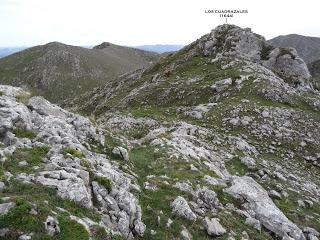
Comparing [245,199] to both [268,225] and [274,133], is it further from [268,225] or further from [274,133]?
[274,133]

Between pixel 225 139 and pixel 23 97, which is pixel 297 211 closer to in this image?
pixel 225 139

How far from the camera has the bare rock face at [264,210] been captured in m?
21.3

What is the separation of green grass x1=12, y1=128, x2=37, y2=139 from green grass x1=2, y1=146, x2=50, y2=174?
1732mm

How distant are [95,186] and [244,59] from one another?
4703 centimetres

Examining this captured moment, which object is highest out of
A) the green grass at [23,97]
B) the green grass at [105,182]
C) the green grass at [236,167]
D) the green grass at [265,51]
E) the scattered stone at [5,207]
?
the green grass at [265,51]

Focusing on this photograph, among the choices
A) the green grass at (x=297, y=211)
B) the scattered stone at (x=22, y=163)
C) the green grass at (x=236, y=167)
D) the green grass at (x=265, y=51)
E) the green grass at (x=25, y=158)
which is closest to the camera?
the green grass at (x=25, y=158)

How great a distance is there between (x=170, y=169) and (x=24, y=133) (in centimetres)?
944

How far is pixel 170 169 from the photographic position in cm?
2489

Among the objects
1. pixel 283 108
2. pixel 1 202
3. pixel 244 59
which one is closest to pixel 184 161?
pixel 1 202

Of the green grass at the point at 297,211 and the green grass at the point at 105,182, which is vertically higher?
the green grass at the point at 105,182

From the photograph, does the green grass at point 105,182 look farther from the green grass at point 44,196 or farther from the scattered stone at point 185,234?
the scattered stone at point 185,234

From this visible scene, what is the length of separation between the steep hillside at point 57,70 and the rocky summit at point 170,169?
121 m

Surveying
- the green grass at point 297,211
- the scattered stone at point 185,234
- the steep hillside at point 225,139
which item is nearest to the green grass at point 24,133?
the steep hillside at point 225,139

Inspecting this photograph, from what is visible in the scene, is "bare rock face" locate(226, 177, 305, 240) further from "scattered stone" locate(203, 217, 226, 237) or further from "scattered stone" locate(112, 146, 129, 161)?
"scattered stone" locate(112, 146, 129, 161)
